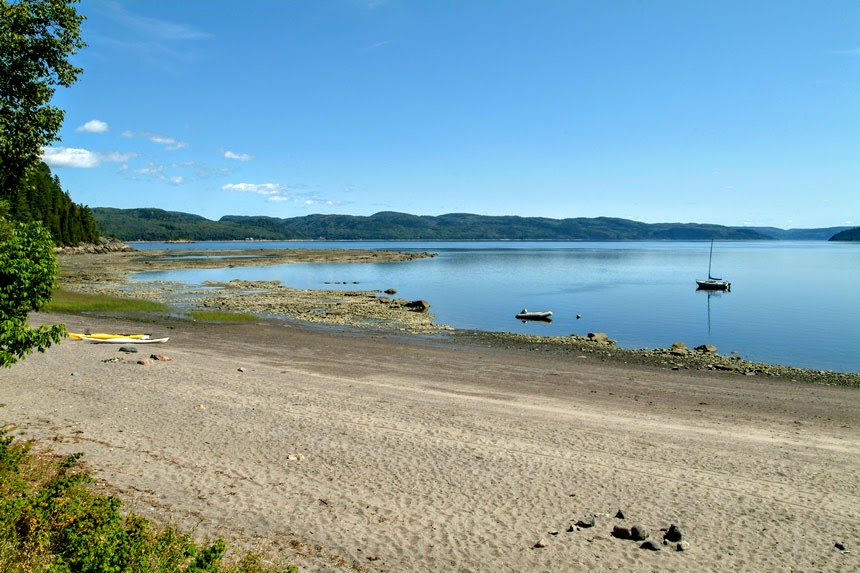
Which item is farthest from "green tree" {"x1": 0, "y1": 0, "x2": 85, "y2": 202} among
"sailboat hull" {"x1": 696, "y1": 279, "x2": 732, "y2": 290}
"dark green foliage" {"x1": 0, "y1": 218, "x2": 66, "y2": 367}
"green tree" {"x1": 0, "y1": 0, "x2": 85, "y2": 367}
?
"sailboat hull" {"x1": 696, "y1": 279, "x2": 732, "y2": 290}

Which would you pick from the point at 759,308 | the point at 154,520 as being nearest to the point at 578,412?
the point at 154,520

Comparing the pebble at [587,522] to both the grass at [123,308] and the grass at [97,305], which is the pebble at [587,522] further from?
the grass at [97,305]

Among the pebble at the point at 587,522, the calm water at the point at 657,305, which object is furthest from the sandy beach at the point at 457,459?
the calm water at the point at 657,305

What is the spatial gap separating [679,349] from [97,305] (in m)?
36.9

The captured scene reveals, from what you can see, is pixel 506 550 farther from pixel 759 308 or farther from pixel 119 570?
pixel 759 308

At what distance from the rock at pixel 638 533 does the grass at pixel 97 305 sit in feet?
122

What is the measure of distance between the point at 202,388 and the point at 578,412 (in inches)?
453

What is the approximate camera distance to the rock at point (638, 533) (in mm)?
9328

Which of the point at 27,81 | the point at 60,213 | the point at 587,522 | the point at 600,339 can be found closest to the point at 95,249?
the point at 60,213

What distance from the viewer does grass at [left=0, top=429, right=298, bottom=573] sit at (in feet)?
22.9

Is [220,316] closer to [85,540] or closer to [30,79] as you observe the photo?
[30,79]

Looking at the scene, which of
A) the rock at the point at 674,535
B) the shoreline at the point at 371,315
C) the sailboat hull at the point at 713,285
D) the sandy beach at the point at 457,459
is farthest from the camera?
the sailboat hull at the point at 713,285

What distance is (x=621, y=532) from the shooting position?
9.43m

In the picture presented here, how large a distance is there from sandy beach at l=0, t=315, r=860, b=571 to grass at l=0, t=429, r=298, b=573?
101 centimetres
